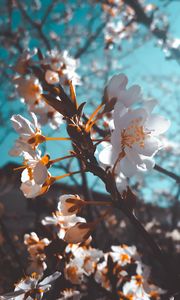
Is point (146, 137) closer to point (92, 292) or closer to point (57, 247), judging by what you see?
point (57, 247)

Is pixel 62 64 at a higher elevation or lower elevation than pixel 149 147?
higher

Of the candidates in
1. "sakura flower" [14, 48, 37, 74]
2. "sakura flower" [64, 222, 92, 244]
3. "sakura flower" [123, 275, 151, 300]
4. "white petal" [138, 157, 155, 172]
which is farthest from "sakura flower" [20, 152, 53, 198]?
"sakura flower" [14, 48, 37, 74]

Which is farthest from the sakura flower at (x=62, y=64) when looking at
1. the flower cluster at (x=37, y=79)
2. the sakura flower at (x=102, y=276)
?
the sakura flower at (x=102, y=276)

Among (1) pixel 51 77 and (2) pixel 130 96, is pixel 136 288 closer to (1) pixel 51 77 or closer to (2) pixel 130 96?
(2) pixel 130 96

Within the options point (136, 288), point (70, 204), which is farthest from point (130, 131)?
point (136, 288)

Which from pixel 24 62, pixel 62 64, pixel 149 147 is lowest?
pixel 149 147

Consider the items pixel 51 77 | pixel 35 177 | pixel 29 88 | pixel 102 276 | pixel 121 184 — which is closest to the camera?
pixel 35 177
